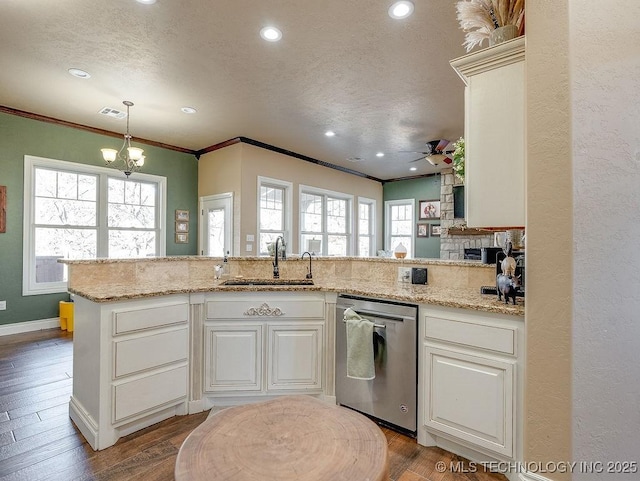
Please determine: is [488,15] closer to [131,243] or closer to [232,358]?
[232,358]

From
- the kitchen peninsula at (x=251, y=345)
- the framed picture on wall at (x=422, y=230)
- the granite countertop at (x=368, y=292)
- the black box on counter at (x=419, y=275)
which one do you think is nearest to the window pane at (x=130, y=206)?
the kitchen peninsula at (x=251, y=345)

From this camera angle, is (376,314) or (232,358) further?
(232,358)

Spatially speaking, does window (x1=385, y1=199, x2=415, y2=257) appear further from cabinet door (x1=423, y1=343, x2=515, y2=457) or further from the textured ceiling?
cabinet door (x1=423, y1=343, x2=515, y2=457)

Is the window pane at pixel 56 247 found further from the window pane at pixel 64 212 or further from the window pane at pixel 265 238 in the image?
the window pane at pixel 265 238

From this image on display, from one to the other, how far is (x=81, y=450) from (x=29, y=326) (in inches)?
139

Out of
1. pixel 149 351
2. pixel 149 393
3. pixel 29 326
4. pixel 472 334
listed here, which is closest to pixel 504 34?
pixel 472 334

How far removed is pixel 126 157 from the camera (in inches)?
197

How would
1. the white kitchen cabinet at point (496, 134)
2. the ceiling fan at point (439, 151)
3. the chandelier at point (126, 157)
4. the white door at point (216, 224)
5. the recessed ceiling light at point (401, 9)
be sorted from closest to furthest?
1. the white kitchen cabinet at point (496, 134)
2. the recessed ceiling light at point (401, 9)
3. the chandelier at point (126, 157)
4. the ceiling fan at point (439, 151)
5. the white door at point (216, 224)

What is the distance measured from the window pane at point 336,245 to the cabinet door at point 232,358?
15.6 ft

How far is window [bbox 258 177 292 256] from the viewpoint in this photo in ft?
18.0

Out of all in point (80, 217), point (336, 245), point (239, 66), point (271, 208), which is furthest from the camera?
point (336, 245)

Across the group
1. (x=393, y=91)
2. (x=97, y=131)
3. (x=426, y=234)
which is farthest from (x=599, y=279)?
(x=426, y=234)

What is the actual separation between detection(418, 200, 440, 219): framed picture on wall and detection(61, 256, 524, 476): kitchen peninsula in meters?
5.38

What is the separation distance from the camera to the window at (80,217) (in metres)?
4.43
